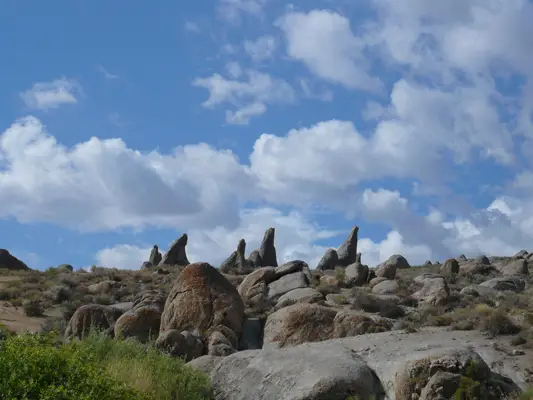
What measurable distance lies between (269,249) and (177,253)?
259 inches

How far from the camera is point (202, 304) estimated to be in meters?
22.5

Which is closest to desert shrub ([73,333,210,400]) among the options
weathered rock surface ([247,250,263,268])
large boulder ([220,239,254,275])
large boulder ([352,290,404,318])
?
large boulder ([352,290,404,318])

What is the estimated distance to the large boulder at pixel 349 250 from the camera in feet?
168

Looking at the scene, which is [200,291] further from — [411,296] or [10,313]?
[10,313]

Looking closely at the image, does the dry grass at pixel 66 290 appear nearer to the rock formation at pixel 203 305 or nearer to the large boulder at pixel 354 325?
the rock formation at pixel 203 305

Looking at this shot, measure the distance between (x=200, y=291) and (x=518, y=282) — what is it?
14.7 meters

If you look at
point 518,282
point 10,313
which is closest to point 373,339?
point 518,282

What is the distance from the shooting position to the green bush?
27.5ft

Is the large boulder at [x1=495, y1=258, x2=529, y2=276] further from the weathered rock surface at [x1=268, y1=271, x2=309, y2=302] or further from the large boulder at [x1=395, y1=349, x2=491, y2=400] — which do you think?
the large boulder at [x1=395, y1=349, x2=491, y2=400]

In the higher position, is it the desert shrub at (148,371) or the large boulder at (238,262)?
the large boulder at (238,262)

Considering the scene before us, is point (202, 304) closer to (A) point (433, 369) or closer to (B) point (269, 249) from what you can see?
(A) point (433, 369)

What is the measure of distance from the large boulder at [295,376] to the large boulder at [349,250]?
118 feet

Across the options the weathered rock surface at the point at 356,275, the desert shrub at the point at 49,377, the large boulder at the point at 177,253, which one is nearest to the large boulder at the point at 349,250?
the large boulder at the point at 177,253

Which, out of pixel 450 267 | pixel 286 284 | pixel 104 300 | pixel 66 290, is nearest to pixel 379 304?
pixel 286 284
